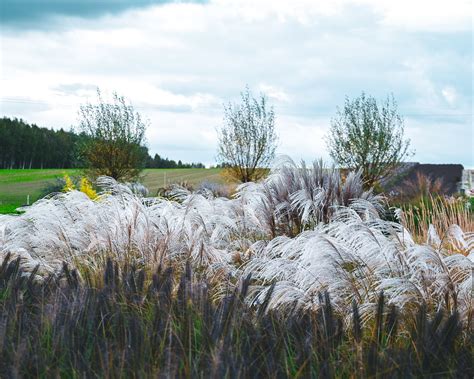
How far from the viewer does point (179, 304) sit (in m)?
3.58

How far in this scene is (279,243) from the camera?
308 inches

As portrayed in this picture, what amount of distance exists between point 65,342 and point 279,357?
0.99 m

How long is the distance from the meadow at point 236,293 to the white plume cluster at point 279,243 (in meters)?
0.02

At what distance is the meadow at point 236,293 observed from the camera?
2.96 m

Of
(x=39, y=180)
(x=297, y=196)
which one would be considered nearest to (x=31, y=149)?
(x=39, y=180)

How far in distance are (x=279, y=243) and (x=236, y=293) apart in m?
4.47

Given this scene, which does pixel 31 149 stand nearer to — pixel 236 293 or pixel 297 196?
pixel 297 196

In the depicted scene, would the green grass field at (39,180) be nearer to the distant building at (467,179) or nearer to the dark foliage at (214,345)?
the distant building at (467,179)

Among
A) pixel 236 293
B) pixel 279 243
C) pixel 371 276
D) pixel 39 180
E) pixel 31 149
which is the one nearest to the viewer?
pixel 236 293

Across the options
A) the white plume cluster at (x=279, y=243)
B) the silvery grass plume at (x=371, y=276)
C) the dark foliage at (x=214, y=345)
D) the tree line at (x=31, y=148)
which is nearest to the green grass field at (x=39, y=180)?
the tree line at (x=31, y=148)

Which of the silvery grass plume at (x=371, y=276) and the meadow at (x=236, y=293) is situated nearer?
the meadow at (x=236, y=293)

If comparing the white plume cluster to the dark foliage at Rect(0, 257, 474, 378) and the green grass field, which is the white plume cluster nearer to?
the dark foliage at Rect(0, 257, 474, 378)

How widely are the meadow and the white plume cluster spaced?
23 mm

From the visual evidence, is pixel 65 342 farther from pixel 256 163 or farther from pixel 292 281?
pixel 256 163
